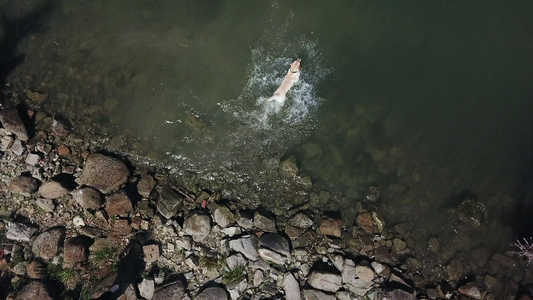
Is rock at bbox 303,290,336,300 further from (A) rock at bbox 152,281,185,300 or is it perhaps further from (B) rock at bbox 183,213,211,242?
(A) rock at bbox 152,281,185,300

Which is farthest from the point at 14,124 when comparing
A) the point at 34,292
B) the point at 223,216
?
the point at 223,216

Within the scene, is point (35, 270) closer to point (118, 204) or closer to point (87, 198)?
point (87, 198)

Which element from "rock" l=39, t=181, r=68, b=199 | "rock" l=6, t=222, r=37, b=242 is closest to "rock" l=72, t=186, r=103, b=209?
"rock" l=39, t=181, r=68, b=199

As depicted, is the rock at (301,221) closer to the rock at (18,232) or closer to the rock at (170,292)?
the rock at (170,292)

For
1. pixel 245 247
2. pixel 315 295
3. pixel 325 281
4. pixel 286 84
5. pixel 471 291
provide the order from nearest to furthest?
pixel 315 295
pixel 325 281
pixel 245 247
pixel 471 291
pixel 286 84

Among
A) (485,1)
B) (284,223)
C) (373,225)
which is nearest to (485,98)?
(485,1)

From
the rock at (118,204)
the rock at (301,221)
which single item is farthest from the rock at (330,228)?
the rock at (118,204)
